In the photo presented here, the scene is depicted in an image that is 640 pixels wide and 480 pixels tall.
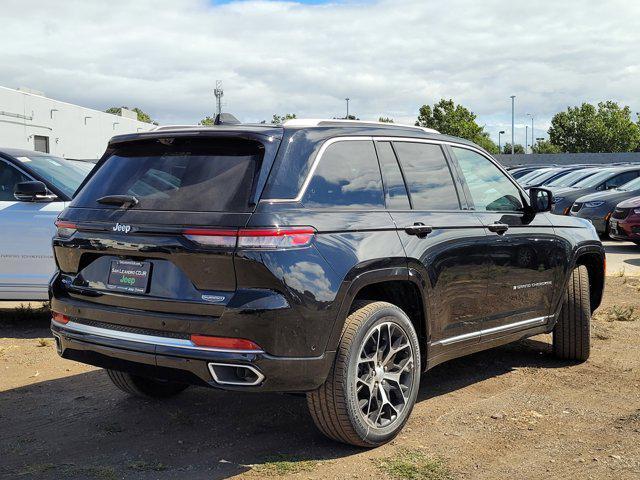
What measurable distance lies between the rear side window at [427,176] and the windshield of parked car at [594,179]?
46.0 ft

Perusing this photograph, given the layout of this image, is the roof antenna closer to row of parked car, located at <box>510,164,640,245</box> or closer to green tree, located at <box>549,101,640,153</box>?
row of parked car, located at <box>510,164,640,245</box>

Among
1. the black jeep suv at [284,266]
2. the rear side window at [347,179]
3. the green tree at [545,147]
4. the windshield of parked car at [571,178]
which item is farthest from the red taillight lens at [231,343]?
the green tree at [545,147]

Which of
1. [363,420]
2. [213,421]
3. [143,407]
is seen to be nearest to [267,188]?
[363,420]

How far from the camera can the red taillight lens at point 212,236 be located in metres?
3.74

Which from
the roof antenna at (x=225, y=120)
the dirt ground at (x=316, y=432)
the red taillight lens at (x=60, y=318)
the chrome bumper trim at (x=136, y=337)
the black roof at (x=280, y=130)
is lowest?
the dirt ground at (x=316, y=432)

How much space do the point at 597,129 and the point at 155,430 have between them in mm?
75539

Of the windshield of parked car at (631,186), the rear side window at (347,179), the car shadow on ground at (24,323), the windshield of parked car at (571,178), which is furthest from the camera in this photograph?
the windshield of parked car at (571,178)

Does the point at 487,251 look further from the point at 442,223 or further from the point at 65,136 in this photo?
the point at 65,136

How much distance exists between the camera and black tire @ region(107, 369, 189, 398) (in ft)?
16.7

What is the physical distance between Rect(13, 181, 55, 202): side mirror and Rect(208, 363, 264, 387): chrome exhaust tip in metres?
3.88

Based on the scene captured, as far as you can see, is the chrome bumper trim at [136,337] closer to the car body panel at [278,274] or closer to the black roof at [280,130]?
the car body panel at [278,274]

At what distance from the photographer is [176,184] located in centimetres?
409

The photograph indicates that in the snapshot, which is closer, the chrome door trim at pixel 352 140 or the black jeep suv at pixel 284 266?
the black jeep suv at pixel 284 266

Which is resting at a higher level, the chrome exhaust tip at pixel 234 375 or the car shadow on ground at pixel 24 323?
the chrome exhaust tip at pixel 234 375
